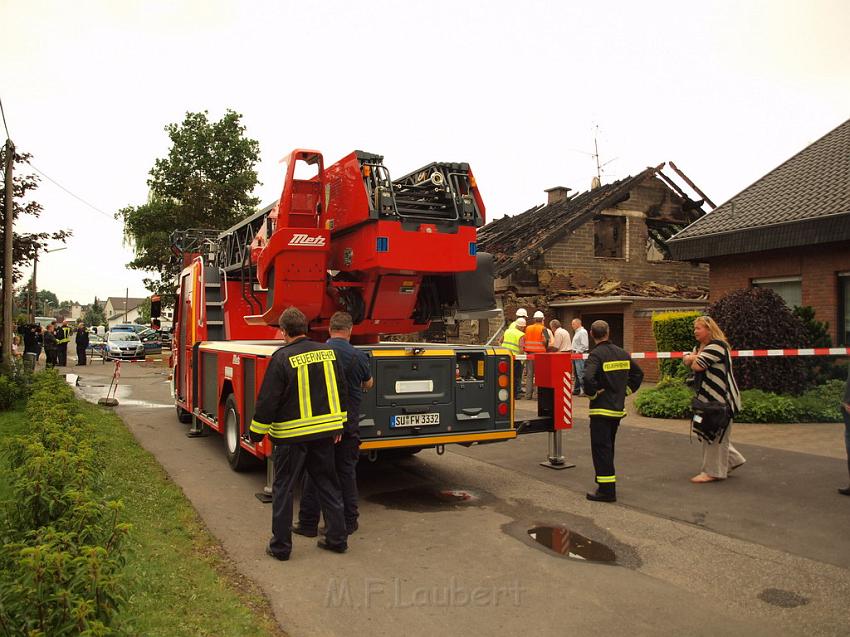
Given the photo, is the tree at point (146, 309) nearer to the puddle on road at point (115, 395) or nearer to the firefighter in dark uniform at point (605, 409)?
the puddle on road at point (115, 395)

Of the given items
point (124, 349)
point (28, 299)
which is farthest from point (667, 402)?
point (28, 299)

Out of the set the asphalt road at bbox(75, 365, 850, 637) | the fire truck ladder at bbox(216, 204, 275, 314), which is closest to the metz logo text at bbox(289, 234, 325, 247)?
the fire truck ladder at bbox(216, 204, 275, 314)

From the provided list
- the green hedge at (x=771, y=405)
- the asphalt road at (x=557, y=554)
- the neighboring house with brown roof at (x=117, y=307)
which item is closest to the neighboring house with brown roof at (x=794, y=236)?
the green hedge at (x=771, y=405)

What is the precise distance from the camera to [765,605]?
4.43 meters

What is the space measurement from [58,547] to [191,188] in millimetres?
24192

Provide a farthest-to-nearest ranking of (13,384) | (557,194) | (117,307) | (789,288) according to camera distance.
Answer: (117,307) < (557,194) < (789,288) < (13,384)

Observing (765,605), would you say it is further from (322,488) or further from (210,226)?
(210,226)

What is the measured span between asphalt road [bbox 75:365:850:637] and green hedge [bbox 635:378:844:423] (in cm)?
245

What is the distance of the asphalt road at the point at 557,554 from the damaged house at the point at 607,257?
35.0 ft

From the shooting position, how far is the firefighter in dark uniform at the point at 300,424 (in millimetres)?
5348

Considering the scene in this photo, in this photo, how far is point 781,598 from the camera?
4535 millimetres

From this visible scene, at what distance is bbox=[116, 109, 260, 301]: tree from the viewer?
26.0 m

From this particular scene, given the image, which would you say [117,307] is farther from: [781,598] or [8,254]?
[781,598]

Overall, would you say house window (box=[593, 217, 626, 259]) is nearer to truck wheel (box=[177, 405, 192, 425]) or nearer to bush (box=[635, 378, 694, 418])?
bush (box=[635, 378, 694, 418])
